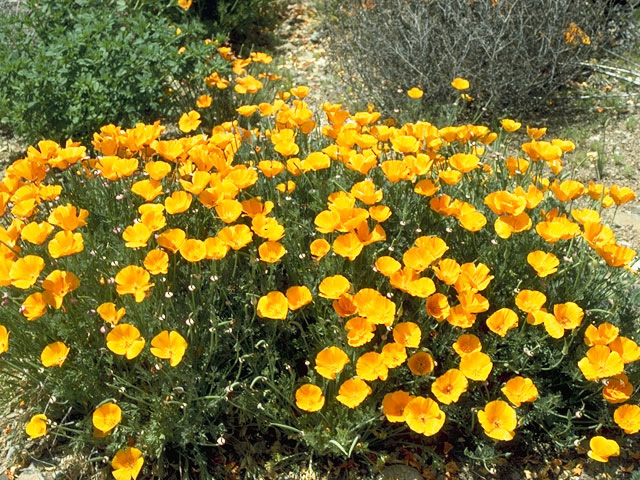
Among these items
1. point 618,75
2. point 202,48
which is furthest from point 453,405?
point 618,75

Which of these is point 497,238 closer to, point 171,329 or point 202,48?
point 171,329

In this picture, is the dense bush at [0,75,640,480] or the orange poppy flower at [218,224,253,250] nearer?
the dense bush at [0,75,640,480]

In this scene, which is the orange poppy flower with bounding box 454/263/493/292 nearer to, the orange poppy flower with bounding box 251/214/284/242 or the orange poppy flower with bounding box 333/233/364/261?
the orange poppy flower with bounding box 333/233/364/261

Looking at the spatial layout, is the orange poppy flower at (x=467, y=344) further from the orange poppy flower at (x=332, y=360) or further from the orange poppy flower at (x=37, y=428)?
the orange poppy flower at (x=37, y=428)

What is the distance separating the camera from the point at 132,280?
87.7 inches

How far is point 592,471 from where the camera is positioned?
2.49m

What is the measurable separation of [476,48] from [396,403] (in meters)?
3.09

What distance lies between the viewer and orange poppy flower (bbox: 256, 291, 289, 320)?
2.29 metres

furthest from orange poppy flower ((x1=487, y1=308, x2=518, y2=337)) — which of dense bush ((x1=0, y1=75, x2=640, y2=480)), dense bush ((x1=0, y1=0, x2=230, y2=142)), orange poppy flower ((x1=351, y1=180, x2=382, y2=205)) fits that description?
dense bush ((x1=0, y1=0, x2=230, y2=142))

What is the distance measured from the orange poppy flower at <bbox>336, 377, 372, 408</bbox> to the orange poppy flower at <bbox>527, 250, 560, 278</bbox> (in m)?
0.72

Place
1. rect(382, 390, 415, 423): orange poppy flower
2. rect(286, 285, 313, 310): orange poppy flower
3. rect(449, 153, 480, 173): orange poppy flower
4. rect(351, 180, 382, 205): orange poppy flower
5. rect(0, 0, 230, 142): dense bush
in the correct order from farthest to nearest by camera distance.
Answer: rect(0, 0, 230, 142): dense bush
rect(449, 153, 480, 173): orange poppy flower
rect(351, 180, 382, 205): orange poppy flower
rect(286, 285, 313, 310): orange poppy flower
rect(382, 390, 415, 423): orange poppy flower

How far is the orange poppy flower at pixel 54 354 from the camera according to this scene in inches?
85.6

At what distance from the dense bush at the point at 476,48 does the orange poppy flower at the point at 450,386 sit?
8.62 feet

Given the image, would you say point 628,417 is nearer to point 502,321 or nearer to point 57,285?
point 502,321
